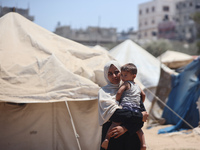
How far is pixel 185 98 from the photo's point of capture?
24.3ft

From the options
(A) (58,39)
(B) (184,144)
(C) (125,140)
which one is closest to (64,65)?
(A) (58,39)

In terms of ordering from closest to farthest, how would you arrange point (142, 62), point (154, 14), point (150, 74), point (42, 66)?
point (42, 66) → point (150, 74) → point (142, 62) → point (154, 14)

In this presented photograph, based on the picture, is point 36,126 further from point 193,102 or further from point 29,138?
point 193,102

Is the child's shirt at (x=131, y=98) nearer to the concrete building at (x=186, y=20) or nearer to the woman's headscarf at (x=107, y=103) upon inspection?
the woman's headscarf at (x=107, y=103)

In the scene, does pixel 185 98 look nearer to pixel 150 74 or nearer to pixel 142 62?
pixel 150 74

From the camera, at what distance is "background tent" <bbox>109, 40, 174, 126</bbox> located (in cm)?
820

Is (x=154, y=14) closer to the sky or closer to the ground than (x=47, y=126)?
closer to the sky

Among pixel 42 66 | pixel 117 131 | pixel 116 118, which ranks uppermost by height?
pixel 42 66

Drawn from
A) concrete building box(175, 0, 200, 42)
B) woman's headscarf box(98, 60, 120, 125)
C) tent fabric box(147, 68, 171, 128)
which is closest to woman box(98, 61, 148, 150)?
woman's headscarf box(98, 60, 120, 125)

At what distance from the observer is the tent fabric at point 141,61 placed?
31.9ft

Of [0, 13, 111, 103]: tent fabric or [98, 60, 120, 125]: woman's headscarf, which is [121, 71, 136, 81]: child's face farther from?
[0, 13, 111, 103]: tent fabric

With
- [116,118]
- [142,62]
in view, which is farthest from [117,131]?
[142,62]

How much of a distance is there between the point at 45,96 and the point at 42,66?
0.61 metres

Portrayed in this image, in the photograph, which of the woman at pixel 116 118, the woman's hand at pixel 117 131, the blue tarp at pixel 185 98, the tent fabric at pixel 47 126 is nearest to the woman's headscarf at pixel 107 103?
the woman at pixel 116 118
